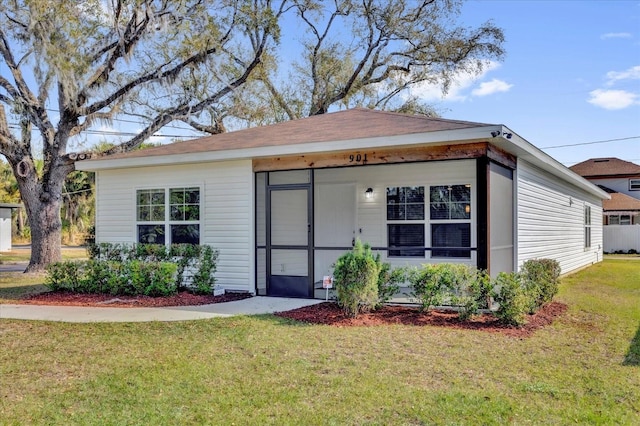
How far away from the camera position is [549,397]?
375cm

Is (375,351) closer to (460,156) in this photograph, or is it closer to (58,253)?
(460,156)

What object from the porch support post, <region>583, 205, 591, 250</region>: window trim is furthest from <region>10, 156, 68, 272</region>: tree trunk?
<region>583, 205, 591, 250</region>: window trim

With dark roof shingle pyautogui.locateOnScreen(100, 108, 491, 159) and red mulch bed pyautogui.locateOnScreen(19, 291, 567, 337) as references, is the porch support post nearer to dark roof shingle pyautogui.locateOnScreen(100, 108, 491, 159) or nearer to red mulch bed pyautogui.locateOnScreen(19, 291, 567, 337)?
dark roof shingle pyautogui.locateOnScreen(100, 108, 491, 159)

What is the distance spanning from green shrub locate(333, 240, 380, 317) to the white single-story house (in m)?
1.12

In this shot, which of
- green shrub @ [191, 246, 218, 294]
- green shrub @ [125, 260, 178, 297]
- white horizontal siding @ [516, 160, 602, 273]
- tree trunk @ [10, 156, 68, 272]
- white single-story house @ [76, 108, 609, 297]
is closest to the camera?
white single-story house @ [76, 108, 609, 297]

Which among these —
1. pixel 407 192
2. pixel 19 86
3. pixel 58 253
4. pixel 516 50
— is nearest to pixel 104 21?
pixel 19 86

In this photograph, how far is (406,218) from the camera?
32.9ft

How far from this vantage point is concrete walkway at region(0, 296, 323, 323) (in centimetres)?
681

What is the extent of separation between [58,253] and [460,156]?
38.0ft

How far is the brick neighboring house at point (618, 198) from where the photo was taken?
Answer: 82.6 feet

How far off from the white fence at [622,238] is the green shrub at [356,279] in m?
23.5

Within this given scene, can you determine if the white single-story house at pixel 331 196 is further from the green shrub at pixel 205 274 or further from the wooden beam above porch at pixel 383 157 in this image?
the green shrub at pixel 205 274

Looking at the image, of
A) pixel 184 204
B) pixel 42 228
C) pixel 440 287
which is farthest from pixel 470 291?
pixel 42 228

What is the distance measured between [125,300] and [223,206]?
2.36 meters
